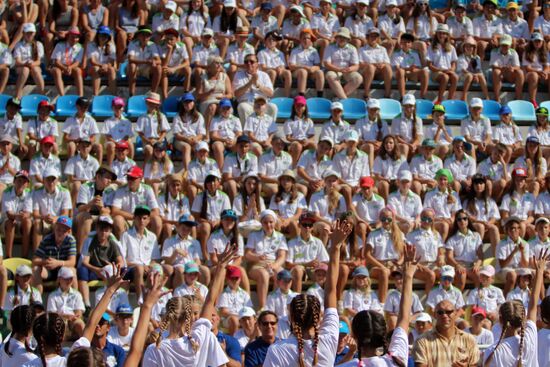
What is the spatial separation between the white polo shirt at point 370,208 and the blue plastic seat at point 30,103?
15.0 ft

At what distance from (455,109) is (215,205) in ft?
14.2

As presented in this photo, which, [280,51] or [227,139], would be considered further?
[280,51]

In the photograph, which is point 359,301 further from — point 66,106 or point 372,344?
point 372,344

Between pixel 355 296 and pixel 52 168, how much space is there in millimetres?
4125

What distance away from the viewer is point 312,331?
5.52 m

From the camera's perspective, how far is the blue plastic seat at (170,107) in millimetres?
14484

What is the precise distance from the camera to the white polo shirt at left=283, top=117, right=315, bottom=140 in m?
14.0

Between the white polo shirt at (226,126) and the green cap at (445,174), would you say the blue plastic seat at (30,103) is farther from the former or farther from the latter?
the green cap at (445,174)

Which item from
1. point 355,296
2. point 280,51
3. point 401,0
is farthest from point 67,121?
point 401,0

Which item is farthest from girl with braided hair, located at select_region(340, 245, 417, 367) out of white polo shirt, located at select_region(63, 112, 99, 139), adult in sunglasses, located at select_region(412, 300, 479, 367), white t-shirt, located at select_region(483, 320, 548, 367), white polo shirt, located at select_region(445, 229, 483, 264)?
white polo shirt, located at select_region(63, 112, 99, 139)

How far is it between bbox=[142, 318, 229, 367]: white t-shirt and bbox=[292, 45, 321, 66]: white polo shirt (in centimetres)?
957

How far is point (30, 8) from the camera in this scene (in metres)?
15.5

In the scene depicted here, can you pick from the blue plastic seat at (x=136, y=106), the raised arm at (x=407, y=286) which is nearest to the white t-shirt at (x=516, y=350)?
the raised arm at (x=407, y=286)

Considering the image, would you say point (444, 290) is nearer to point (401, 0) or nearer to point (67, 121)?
point (67, 121)
